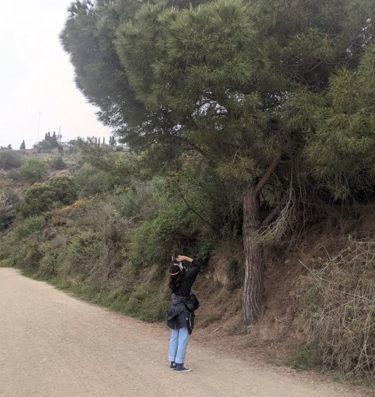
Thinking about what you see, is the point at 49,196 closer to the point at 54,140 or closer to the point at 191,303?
the point at 191,303

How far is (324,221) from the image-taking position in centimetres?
945

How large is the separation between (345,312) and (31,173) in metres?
59.1

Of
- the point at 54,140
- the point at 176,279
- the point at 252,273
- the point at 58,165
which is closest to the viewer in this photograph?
the point at 176,279

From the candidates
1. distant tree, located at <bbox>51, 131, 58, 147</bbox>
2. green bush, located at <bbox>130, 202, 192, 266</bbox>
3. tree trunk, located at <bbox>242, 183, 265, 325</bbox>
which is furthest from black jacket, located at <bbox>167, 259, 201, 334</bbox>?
distant tree, located at <bbox>51, 131, 58, 147</bbox>

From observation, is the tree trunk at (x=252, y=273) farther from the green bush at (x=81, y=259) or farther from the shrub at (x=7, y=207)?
the shrub at (x=7, y=207)

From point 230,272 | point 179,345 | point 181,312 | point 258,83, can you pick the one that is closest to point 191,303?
point 181,312

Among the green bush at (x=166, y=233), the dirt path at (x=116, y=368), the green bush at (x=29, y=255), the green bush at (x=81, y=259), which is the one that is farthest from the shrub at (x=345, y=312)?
the green bush at (x=29, y=255)

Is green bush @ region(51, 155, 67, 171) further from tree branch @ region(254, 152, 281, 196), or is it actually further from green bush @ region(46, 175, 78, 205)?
tree branch @ region(254, 152, 281, 196)

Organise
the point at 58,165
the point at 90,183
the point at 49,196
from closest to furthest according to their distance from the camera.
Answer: the point at 49,196
the point at 90,183
the point at 58,165

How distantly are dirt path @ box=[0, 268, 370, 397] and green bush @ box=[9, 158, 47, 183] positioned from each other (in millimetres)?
52008

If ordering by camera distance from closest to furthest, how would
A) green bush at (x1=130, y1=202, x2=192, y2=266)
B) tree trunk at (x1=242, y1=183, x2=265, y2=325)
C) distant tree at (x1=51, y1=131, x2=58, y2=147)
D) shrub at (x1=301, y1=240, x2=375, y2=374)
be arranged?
shrub at (x1=301, y1=240, x2=375, y2=374) → tree trunk at (x1=242, y1=183, x2=265, y2=325) → green bush at (x1=130, y1=202, x2=192, y2=266) → distant tree at (x1=51, y1=131, x2=58, y2=147)

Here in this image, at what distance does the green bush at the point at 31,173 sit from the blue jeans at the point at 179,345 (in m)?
57.4

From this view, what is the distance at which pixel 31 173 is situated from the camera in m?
59.7

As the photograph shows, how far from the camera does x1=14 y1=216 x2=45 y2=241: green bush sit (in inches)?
1401
